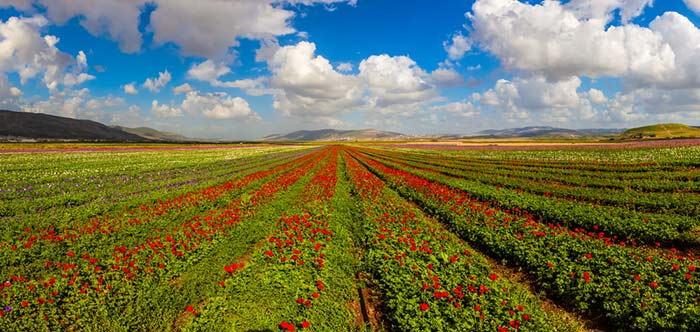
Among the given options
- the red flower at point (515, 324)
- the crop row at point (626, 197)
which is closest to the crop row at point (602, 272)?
the red flower at point (515, 324)

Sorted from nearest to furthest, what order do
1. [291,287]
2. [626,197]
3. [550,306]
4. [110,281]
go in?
[550,306], [291,287], [110,281], [626,197]

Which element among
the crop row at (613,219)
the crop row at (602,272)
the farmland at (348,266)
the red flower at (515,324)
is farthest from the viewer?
the crop row at (613,219)

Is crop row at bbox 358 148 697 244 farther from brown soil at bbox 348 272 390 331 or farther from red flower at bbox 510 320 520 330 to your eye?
brown soil at bbox 348 272 390 331

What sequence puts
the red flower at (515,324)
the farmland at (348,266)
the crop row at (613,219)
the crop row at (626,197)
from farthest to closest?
the crop row at (626,197)
the crop row at (613,219)
the farmland at (348,266)
the red flower at (515,324)

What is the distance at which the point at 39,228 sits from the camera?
10.9m

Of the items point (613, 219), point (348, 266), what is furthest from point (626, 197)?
point (348, 266)

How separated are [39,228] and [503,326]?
52.1 ft

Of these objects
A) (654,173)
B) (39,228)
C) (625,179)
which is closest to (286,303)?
(39,228)

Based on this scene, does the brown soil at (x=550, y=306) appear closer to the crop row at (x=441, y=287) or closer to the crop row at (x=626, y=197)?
the crop row at (x=441, y=287)

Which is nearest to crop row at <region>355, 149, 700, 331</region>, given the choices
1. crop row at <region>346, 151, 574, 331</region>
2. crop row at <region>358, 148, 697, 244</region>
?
crop row at <region>358, 148, 697, 244</region>

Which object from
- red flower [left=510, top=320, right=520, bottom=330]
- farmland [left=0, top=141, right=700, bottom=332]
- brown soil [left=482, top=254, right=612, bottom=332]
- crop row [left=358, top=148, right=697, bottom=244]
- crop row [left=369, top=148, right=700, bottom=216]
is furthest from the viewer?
crop row [left=369, top=148, right=700, bottom=216]

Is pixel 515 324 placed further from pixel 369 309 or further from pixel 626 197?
pixel 626 197

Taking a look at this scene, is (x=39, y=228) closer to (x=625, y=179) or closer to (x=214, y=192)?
(x=214, y=192)

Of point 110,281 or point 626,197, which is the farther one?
point 626,197
